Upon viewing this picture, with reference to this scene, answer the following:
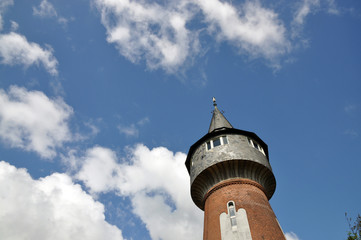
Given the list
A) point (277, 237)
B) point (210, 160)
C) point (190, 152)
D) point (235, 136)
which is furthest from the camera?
point (190, 152)

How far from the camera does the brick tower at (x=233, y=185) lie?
588 inches

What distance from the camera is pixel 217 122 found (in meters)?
23.2

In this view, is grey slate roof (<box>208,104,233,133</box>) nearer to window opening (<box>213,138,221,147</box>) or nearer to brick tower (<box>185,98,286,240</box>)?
window opening (<box>213,138,221,147</box>)

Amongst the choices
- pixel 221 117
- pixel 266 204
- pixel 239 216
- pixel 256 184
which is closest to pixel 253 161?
pixel 256 184

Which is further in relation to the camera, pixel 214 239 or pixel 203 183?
pixel 203 183

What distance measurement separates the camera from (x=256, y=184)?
1748 centimetres

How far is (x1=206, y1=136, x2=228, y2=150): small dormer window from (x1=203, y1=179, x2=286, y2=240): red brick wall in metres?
2.95

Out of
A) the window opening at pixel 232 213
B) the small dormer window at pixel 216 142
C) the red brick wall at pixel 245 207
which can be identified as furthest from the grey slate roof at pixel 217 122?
the window opening at pixel 232 213

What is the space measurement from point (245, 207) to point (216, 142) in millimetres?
5271

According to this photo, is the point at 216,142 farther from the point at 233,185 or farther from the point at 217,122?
the point at 217,122

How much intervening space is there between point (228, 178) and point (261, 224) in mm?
3482

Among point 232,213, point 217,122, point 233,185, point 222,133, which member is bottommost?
point 232,213

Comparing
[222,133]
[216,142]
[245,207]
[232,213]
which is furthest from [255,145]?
[232,213]

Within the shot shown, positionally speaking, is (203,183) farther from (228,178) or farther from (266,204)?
(266,204)
